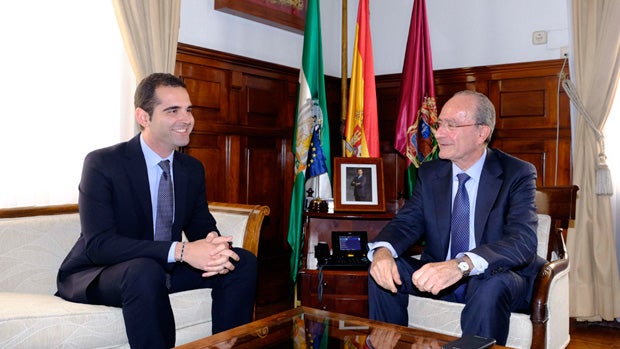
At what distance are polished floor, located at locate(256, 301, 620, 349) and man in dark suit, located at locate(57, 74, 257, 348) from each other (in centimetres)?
166

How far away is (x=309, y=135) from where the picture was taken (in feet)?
13.0

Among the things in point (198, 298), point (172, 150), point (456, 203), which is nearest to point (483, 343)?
point (456, 203)

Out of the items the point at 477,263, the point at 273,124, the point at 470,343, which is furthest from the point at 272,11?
the point at 470,343

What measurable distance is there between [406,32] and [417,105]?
0.97m

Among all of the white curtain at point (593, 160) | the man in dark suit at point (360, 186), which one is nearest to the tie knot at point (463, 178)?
the man in dark suit at point (360, 186)

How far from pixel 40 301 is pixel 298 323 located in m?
1.01

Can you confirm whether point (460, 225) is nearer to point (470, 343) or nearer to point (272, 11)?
point (470, 343)

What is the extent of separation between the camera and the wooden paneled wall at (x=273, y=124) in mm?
3918

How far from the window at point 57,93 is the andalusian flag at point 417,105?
5.86 feet

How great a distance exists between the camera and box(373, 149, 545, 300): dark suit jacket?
228 centimetres

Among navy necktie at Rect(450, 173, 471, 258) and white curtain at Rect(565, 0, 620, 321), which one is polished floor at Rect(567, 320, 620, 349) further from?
navy necktie at Rect(450, 173, 471, 258)

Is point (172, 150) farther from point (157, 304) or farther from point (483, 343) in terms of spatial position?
point (483, 343)

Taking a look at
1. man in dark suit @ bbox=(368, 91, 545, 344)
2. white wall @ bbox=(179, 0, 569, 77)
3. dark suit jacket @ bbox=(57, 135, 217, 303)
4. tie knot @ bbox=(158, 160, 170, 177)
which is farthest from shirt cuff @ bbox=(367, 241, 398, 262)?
white wall @ bbox=(179, 0, 569, 77)

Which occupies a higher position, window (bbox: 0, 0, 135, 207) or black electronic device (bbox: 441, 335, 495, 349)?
window (bbox: 0, 0, 135, 207)
